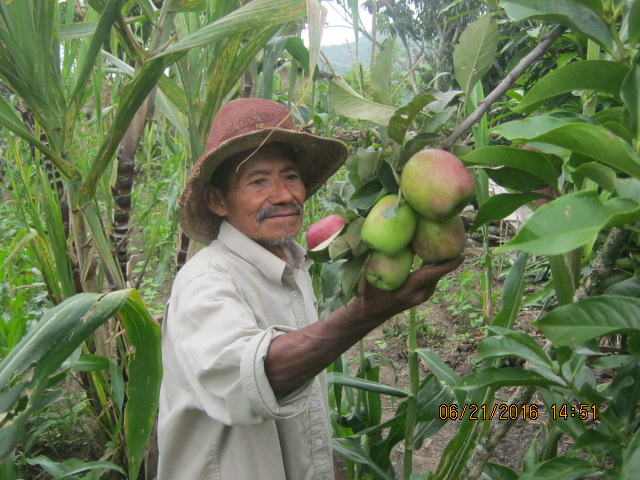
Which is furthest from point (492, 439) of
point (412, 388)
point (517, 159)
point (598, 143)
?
point (598, 143)

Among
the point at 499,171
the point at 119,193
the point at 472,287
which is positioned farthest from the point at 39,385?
the point at 472,287

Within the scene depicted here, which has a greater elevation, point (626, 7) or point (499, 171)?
point (626, 7)

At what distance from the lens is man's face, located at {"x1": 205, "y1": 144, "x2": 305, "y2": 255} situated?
1.27m

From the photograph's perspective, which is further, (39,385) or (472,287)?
(472,287)

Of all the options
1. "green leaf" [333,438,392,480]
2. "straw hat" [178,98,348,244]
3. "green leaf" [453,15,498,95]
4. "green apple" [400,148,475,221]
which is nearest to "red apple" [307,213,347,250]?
"green apple" [400,148,475,221]

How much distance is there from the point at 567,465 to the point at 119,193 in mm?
1276

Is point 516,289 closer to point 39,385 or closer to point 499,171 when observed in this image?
point 499,171

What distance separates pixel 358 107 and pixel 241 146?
0.53 metres

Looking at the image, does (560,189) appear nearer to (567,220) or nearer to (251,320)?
(567,220)

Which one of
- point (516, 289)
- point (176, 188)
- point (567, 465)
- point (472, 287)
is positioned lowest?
point (472, 287)

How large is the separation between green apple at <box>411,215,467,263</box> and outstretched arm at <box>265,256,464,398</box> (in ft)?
0.37

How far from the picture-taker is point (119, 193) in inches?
64.5

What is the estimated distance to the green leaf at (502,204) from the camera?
0.79m

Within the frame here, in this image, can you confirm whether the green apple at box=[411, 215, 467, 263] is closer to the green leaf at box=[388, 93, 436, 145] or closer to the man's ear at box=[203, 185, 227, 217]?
the green leaf at box=[388, 93, 436, 145]
